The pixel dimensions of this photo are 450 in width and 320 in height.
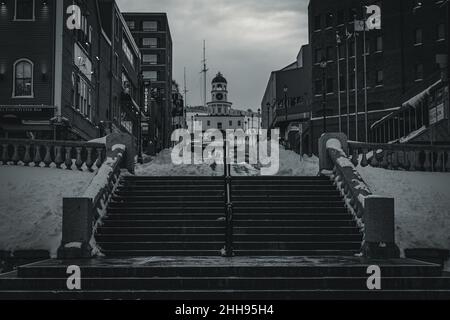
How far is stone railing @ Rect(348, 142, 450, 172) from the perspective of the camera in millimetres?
19781

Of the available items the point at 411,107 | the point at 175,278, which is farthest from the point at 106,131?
the point at 175,278

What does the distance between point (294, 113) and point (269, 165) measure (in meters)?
49.0

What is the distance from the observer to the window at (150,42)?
9550 cm

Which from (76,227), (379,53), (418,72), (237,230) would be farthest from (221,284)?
(379,53)

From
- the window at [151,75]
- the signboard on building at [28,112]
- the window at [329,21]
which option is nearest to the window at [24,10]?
the signboard on building at [28,112]

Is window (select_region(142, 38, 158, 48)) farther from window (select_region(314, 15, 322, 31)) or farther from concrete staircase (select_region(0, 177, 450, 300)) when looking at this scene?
concrete staircase (select_region(0, 177, 450, 300))

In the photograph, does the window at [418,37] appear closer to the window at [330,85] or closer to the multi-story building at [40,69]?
the window at [330,85]

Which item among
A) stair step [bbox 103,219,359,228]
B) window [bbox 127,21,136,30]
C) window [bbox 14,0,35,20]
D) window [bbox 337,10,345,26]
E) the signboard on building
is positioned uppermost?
window [bbox 127,21,136,30]

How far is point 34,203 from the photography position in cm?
1725

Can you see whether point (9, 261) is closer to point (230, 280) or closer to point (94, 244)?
point (94, 244)

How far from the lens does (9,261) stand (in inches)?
593

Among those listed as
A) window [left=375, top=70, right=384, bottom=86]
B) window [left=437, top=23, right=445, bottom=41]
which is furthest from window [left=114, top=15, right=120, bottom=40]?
window [left=437, top=23, right=445, bottom=41]

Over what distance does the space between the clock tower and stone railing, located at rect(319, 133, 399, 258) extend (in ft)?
468

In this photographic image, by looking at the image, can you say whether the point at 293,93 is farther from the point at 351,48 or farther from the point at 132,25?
the point at 351,48
